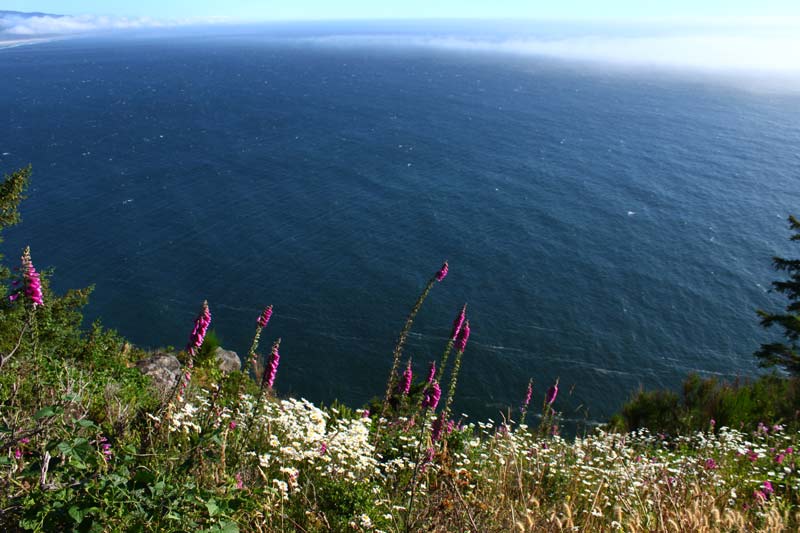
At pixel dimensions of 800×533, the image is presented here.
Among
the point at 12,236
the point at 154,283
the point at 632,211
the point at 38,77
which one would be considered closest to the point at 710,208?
the point at 632,211

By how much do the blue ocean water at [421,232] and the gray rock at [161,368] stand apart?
14070mm

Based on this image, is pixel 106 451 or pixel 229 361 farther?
pixel 229 361

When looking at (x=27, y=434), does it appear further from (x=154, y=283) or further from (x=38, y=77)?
(x=38, y=77)

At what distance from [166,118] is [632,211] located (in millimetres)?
77547

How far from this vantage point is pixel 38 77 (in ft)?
458

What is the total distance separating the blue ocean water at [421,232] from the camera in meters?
37.7

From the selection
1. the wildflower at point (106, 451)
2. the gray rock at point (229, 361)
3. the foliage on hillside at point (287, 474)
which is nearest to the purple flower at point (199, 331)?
the foliage on hillside at point (287, 474)

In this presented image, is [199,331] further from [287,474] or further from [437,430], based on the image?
[437,430]

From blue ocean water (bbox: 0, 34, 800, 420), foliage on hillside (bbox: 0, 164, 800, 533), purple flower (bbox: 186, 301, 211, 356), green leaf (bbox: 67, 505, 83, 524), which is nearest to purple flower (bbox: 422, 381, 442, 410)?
foliage on hillside (bbox: 0, 164, 800, 533)

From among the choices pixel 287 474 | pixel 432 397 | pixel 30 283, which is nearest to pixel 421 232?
pixel 432 397

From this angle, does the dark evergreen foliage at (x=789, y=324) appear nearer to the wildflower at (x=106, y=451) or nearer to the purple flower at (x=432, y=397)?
the purple flower at (x=432, y=397)

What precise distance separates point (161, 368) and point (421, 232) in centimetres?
3768

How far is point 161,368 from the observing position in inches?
708

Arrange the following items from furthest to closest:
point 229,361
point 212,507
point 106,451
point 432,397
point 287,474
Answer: point 229,361
point 432,397
point 287,474
point 106,451
point 212,507
